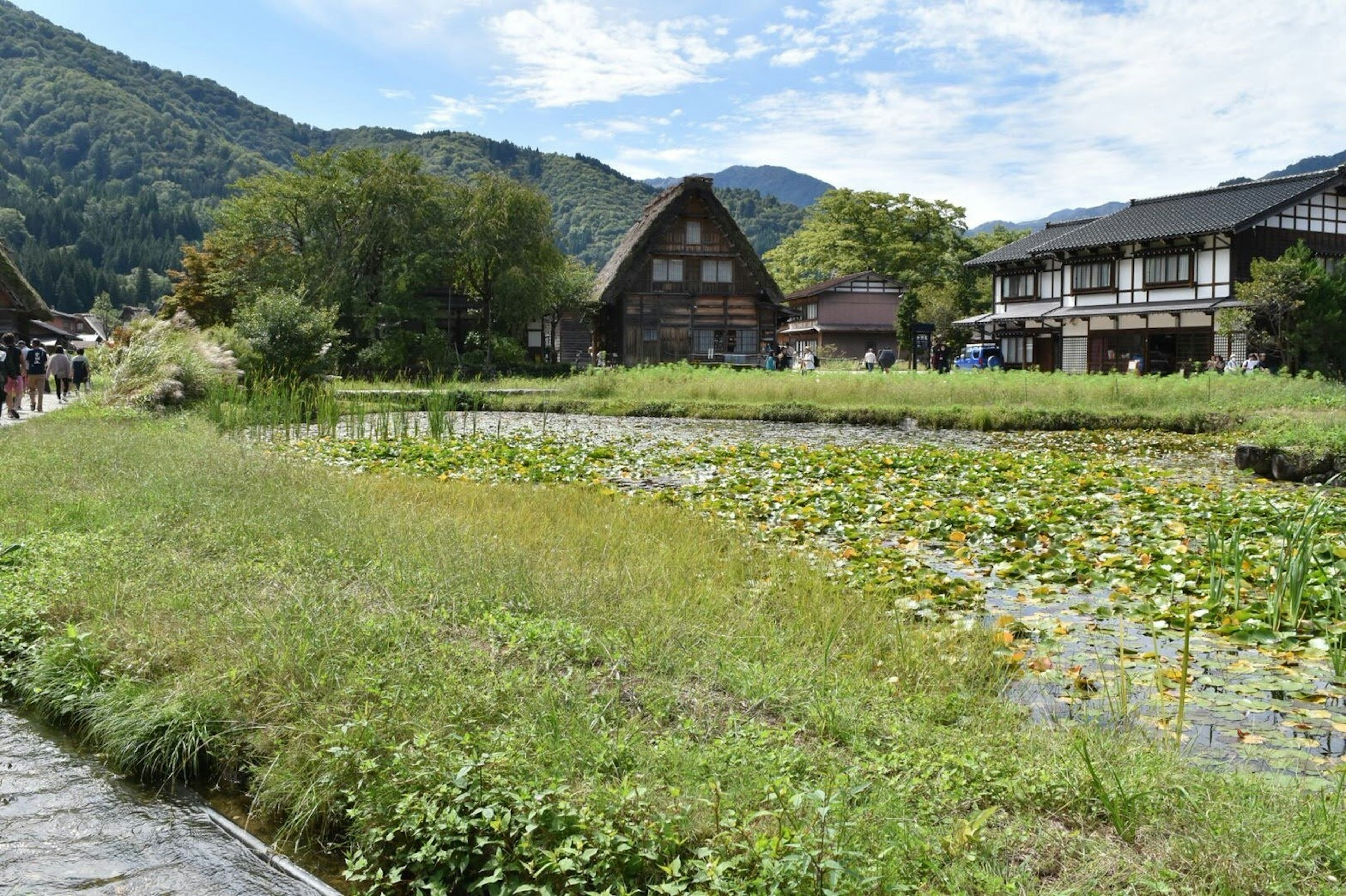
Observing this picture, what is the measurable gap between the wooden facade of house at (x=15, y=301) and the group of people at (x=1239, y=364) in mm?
34040

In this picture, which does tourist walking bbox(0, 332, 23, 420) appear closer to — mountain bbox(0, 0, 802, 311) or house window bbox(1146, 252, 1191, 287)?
house window bbox(1146, 252, 1191, 287)

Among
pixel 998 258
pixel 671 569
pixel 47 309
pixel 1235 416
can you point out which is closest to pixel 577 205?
pixel 998 258

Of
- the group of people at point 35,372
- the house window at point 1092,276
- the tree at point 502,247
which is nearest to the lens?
the group of people at point 35,372

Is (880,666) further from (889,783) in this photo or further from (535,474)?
(535,474)

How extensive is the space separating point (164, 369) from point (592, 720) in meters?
16.6

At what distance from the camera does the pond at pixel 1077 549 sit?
435cm

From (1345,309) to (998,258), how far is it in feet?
49.1

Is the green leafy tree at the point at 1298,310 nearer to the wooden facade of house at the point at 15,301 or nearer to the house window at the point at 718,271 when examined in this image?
the house window at the point at 718,271

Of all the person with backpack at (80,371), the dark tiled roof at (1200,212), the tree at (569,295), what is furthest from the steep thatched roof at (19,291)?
the dark tiled roof at (1200,212)

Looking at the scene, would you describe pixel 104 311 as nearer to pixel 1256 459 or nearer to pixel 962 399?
pixel 962 399

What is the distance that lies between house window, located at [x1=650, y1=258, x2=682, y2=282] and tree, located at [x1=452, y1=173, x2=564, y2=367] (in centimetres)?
591

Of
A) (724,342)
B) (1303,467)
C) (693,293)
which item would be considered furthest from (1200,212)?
(1303,467)

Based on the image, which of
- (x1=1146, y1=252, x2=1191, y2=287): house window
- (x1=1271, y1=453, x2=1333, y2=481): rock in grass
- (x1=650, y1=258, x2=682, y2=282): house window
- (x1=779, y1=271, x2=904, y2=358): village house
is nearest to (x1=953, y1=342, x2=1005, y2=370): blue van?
(x1=1146, y1=252, x2=1191, y2=287): house window

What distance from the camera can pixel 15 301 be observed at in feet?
97.9
